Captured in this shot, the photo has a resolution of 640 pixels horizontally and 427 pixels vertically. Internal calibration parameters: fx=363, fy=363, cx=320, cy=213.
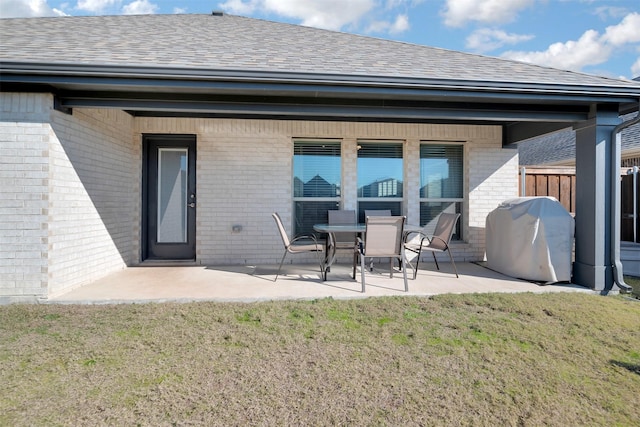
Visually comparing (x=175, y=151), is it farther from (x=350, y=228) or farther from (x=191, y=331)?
(x=191, y=331)

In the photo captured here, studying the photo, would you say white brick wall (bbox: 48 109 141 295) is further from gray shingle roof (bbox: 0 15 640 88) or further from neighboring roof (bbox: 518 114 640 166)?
neighboring roof (bbox: 518 114 640 166)

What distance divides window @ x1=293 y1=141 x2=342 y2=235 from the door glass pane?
191 cm

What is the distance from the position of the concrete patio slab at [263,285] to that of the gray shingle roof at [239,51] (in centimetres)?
255

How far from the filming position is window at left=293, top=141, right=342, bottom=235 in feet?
21.2

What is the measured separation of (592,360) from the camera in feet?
8.86

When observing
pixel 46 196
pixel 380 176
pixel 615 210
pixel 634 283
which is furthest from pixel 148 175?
pixel 634 283

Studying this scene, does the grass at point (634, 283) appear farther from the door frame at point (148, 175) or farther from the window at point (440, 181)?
the door frame at point (148, 175)

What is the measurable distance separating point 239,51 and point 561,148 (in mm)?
10491

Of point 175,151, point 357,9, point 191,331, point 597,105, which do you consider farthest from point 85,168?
point 357,9

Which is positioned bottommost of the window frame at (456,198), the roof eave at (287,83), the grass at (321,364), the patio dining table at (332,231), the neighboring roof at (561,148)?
the grass at (321,364)

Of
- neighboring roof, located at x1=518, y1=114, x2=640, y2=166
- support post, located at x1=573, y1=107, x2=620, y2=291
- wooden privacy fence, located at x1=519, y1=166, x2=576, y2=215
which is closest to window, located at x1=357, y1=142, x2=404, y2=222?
support post, located at x1=573, y1=107, x2=620, y2=291

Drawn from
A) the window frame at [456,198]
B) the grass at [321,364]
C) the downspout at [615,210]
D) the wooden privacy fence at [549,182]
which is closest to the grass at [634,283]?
the downspout at [615,210]

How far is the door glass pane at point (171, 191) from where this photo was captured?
6.20 metres

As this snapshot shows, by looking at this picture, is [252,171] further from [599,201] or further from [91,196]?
[599,201]
